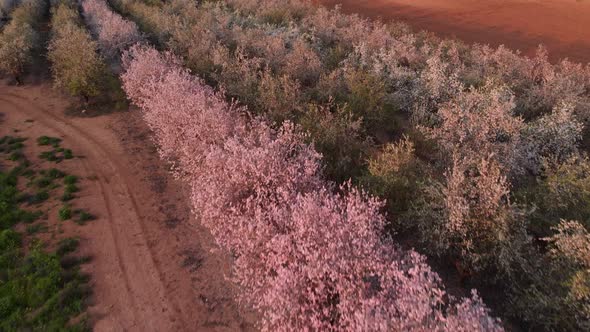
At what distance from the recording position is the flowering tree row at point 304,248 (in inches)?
296

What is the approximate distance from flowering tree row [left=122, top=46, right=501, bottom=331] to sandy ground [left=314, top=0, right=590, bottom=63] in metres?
34.0

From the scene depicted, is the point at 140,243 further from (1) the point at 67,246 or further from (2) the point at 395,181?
(2) the point at 395,181

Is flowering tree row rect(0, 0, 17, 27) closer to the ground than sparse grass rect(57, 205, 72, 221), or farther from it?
farther from it

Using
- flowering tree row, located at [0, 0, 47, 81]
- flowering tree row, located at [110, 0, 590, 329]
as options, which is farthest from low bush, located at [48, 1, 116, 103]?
flowering tree row, located at [110, 0, 590, 329]

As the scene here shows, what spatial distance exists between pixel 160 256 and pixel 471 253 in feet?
31.7

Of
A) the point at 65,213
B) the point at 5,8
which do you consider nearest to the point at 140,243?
the point at 65,213

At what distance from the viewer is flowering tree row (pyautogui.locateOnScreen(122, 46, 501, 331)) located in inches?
296

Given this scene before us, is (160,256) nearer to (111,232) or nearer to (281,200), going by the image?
(111,232)

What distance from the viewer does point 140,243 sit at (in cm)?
1355

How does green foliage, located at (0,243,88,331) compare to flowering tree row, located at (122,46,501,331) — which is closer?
flowering tree row, located at (122,46,501,331)

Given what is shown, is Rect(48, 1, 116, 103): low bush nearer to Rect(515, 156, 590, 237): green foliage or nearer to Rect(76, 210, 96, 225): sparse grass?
Rect(76, 210, 96, 225): sparse grass

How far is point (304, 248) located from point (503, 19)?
49.1m

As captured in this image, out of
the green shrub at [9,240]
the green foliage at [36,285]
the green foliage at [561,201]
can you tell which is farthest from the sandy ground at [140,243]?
the green foliage at [561,201]

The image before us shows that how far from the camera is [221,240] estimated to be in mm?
10461
